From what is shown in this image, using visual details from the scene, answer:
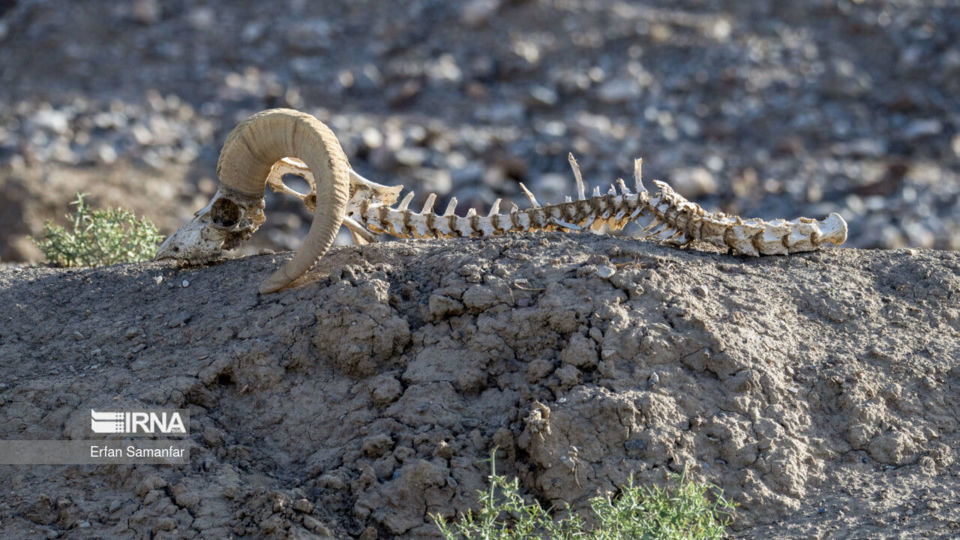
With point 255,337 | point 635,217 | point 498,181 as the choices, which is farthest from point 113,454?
point 498,181

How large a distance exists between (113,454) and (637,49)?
1527 centimetres

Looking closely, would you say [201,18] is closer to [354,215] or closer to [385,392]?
[354,215]

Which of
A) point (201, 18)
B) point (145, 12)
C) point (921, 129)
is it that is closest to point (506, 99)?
point (201, 18)

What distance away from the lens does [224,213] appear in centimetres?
669

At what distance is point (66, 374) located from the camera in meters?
5.68

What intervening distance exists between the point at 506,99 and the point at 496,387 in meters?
12.9

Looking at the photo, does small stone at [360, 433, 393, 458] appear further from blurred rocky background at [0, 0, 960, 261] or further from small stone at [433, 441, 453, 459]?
blurred rocky background at [0, 0, 960, 261]

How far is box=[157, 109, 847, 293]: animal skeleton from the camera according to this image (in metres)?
6.03

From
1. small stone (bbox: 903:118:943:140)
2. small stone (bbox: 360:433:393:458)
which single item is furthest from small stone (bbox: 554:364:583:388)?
small stone (bbox: 903:118:943:140)

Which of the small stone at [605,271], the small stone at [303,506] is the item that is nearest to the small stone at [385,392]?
the small stone at [303,506]

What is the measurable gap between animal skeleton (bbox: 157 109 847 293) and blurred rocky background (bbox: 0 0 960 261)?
6950mm

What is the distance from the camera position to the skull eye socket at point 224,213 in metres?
6.66

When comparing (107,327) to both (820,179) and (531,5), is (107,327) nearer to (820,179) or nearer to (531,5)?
(820,179)

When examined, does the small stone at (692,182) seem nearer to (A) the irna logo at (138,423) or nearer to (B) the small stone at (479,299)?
(B) the small stone at (479,299)
